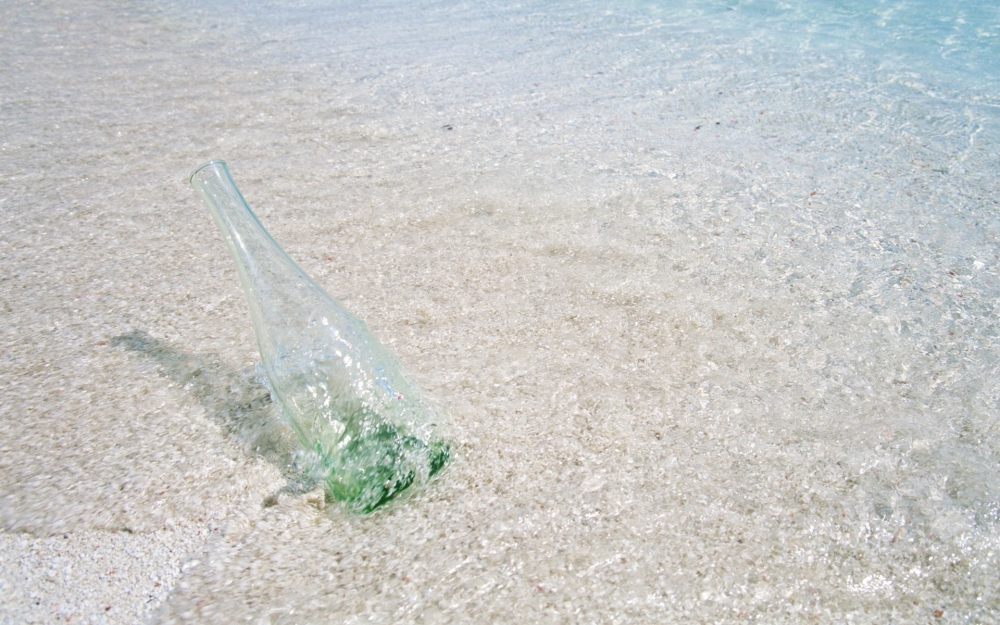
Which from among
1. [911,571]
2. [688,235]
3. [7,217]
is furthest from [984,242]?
[7,217]

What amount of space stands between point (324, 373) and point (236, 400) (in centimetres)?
31

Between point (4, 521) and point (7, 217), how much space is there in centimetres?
142

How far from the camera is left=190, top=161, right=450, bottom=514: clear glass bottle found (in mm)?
1535

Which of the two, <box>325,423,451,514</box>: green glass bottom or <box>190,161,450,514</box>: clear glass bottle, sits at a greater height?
<box>190,161,450,514</box>: clear glass bottle

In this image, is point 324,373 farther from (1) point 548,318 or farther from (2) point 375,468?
(1) point 548,318

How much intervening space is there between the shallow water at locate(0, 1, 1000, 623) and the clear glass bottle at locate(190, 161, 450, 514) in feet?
0.27

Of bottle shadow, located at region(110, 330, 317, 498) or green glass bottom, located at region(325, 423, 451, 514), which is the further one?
bottle shadow, located at region(110, 330, 317, 498)

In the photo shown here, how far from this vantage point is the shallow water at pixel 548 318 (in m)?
1.41

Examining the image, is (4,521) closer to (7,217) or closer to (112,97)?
(7,217)

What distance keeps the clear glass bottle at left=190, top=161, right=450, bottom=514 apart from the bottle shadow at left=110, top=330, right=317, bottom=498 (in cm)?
7

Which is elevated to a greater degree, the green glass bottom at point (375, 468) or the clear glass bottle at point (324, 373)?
the clear glass bottle at point (324, 373)

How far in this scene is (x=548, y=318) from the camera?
81.3 inches

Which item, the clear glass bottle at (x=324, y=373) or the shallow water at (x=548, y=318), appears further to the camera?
the clear glass bottle at (x=324, y=373)

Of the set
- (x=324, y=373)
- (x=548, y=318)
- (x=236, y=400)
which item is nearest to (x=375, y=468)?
(x=324, y=373)
